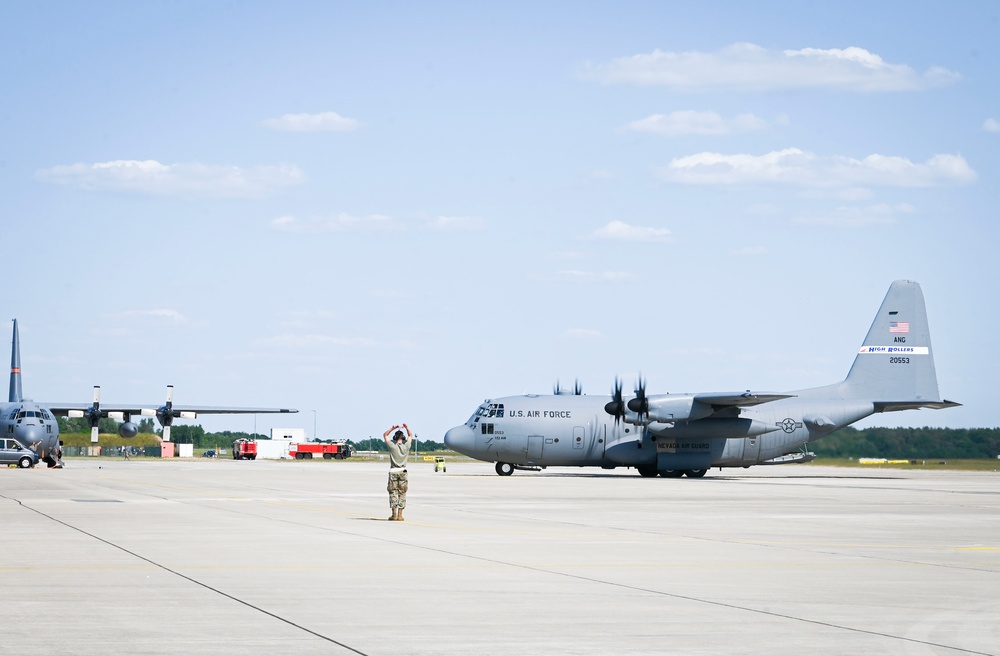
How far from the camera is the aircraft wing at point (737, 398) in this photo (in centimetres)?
5228

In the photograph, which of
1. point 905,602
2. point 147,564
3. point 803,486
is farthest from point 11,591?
point 803,486

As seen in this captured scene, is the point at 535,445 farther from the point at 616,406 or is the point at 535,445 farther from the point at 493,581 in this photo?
the point at 493,581

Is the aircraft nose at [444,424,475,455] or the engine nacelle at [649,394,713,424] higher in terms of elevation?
the engine nacelle at [649,394,713,424]

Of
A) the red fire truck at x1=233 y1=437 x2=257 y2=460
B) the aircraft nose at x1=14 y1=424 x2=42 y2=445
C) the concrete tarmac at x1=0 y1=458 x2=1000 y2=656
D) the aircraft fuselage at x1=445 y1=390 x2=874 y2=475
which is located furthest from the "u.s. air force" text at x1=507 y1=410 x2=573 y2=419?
the red fire truck at x1=233 y1=437 x2=257 y2=460

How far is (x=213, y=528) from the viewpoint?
22.3 metres

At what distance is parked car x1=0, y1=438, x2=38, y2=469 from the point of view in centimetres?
6338

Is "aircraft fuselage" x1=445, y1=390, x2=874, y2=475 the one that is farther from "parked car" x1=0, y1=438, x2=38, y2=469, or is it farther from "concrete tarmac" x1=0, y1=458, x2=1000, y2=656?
"concrete tarmac" x1=0, y1=458, x2=1000, y2=656

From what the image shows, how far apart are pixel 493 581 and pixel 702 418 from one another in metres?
41.9

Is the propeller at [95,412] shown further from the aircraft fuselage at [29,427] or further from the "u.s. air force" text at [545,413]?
the "u.s. air force" text at [545,413]

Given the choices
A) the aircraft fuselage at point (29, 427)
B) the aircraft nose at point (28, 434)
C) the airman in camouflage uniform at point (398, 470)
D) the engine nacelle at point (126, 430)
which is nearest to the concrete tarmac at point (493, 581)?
the airman in camouflage uniform at point (398, 470)

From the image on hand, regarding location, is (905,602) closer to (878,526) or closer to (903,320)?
(878,526)

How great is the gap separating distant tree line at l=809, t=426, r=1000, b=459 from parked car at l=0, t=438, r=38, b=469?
136 feet

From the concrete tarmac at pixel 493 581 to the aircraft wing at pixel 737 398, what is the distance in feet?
74.0

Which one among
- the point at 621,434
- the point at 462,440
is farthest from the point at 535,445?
the point at 621,434
